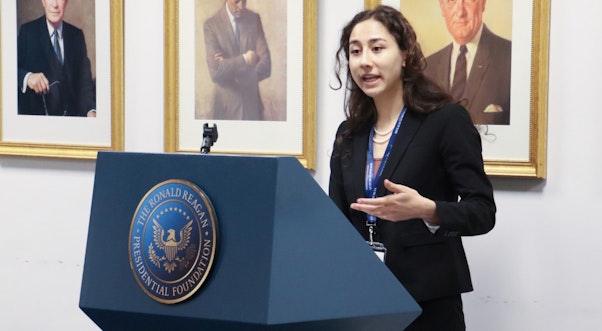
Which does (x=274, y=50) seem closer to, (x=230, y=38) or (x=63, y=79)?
(x=230, y=38)

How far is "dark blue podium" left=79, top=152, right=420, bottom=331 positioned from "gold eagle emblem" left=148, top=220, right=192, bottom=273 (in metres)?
0.08

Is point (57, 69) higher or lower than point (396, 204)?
higher

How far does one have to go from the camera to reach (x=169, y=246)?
1974 mm

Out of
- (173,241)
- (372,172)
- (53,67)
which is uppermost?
(53,67)

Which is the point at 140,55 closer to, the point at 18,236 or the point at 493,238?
the point at 18,236

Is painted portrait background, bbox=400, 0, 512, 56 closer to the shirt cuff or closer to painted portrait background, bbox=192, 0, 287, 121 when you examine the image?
painted portrait background, bbox=192, 0, 287, 121

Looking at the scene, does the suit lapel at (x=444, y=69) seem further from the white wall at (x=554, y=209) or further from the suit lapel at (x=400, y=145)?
the suit lapel at (x=400, y=145)

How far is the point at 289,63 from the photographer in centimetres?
484

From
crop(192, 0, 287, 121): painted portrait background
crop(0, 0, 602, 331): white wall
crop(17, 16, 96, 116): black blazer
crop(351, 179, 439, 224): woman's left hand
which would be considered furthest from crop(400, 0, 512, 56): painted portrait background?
crop(17, 16, 96, 116): black blazer

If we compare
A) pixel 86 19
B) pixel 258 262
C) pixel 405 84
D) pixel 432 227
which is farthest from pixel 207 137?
pixel 86 19

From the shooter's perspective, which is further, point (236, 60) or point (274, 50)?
point (236, 60)

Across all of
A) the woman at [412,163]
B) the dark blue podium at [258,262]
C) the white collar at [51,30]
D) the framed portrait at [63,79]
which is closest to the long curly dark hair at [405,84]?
the woman at [412,163]

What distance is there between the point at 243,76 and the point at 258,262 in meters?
3.18

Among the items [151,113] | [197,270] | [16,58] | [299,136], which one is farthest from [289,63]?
[197,270]
